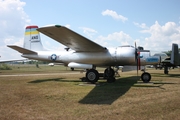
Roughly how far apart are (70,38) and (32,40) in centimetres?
722

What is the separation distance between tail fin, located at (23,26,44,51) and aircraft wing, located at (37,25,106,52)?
5.41 metres

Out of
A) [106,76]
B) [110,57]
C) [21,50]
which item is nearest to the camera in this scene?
[110,57]

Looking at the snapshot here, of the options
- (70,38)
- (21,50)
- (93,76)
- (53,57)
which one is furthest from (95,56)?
(21,50)

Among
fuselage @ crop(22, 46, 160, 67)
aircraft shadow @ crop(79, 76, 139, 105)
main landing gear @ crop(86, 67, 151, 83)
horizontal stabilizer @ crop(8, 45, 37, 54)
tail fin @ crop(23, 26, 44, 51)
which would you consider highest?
tail fin @ crop(23, 26, 44, 51)

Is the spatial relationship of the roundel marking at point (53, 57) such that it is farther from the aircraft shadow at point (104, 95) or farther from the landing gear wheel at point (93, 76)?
the aircraft shadow at point (104, 95)

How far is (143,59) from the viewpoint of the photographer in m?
11.9

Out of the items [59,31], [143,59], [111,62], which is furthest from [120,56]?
[59,31]

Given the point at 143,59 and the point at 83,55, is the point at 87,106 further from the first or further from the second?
the point at 143,59

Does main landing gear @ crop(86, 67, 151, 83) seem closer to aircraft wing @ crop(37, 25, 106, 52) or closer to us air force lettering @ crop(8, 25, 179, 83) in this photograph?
us air force lettering @ crop(8, 25, 179, 83)

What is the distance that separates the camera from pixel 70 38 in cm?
1019

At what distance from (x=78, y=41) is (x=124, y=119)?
6772 mm

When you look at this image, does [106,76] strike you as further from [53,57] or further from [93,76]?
[53,57]

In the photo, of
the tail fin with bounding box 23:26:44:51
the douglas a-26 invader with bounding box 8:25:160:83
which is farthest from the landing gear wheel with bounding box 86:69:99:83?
the tail fin with bounding box 23:26:44:51

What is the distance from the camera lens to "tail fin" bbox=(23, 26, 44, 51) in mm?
15914
